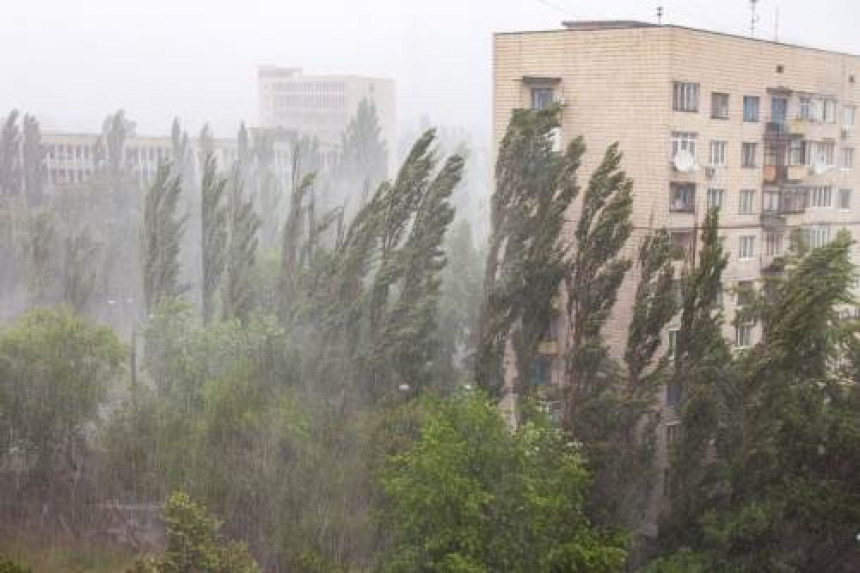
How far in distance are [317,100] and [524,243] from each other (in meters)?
49.6

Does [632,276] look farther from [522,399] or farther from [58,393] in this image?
[58,393]

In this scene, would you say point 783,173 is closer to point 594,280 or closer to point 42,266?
point 594,280

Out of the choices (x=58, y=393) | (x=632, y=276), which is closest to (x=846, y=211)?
(x=632, y=276)

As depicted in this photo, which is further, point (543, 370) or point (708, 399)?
point (543, 370)

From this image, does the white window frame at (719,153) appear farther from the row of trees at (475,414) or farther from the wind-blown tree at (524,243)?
the wind-blown tree at (524,243)

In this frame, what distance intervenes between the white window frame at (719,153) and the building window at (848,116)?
3178 mm

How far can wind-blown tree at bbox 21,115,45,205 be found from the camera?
33650 mm

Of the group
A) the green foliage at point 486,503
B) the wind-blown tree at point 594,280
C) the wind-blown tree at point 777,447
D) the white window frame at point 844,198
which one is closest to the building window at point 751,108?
the white window frame at point 844,198

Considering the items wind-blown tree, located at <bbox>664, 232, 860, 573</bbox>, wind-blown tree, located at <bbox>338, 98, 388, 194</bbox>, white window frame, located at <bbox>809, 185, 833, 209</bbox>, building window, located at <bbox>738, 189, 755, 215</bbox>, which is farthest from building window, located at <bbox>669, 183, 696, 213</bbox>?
wind-blown tree, located at <bbox>338, 98, 388, 194</bbox>

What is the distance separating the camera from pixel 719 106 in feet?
46.2

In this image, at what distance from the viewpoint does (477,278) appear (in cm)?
2286

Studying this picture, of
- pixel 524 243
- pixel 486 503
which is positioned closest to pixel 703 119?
pixel 524 243

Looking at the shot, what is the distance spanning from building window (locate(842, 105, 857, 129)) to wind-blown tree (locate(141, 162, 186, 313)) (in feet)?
37.3

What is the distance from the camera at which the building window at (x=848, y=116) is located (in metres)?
16.3
